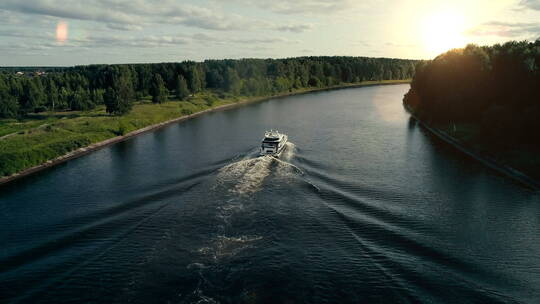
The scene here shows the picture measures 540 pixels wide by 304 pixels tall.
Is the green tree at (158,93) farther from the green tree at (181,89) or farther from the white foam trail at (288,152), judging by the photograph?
the white foam trail at (288,152)

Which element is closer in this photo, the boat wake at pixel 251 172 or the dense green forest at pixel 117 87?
the boat wake at pixel 251 172

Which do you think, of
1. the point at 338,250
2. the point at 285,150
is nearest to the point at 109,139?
the point at 285,150

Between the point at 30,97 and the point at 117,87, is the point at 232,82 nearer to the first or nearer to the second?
the point at 117,87

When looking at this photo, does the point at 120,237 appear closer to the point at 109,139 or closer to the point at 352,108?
the point at 109,139

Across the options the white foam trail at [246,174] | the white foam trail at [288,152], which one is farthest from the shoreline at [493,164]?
the white foam trail at [246,174]

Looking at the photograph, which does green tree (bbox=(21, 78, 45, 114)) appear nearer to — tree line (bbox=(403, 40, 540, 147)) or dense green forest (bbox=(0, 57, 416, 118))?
dense green forest (bbox=(0, 57, 416, 118))

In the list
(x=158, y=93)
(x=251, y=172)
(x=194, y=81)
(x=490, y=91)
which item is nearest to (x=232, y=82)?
(x=194, y=81)

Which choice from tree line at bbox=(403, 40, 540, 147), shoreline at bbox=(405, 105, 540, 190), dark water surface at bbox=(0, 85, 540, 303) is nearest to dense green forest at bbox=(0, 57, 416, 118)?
dark water surface at bbox=(0, 85, 540, 303)
